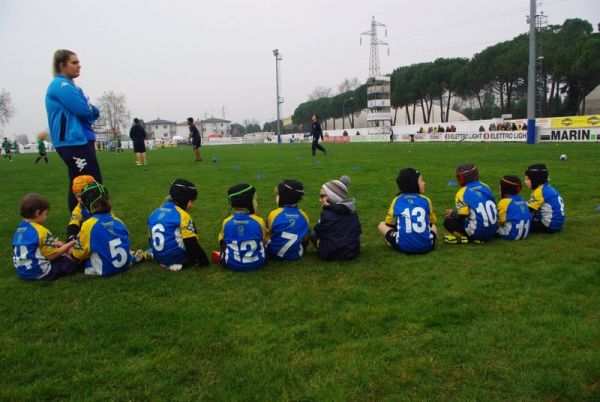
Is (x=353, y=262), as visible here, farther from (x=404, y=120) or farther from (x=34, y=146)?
(x=404, y=120)

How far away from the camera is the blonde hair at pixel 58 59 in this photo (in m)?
5.19

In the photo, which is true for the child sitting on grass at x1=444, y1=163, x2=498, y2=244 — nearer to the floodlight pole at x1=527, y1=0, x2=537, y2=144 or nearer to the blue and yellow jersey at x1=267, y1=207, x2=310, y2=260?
the blue and yellow jersey at x1=267, y1=207, x2=310, y2=260

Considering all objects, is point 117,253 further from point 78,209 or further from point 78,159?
point 78,159

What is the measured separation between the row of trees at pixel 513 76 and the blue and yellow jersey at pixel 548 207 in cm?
4456

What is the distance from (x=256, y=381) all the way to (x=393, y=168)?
478 inches

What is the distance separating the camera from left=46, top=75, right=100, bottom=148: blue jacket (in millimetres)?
5113

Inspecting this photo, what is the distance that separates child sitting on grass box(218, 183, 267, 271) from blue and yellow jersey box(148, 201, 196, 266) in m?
0.43

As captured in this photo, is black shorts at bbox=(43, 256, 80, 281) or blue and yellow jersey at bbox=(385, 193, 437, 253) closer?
black shorts at bbox=(43, 256, 80, 281)

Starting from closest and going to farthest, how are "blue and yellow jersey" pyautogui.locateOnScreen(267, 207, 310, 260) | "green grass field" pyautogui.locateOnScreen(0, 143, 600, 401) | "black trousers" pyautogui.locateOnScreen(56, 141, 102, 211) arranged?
"green grass field" pyautogui.locateOnScreen(0, 143, 600, 401), "blue and yellow jersey" pyautogui.locateOnScreen(267, 207, 310, 260), "black trousers" pyautogui.locateOnScreen(56, 141, 102, 211)

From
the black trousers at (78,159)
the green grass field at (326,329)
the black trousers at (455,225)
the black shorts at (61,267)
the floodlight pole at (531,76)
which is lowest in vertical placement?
the green grass field at (326,329)

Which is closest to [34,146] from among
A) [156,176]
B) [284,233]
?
[156,176]

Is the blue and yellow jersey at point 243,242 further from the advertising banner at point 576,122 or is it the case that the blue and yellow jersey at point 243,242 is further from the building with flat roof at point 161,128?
the building with flat roof at point 161,128

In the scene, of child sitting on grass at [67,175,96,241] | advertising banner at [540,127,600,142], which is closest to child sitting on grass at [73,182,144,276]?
child sitting on grass at [67,175,96,241]

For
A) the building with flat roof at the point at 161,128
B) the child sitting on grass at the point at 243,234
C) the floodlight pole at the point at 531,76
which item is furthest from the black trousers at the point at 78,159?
the building with flat roof at the point at 161,128
